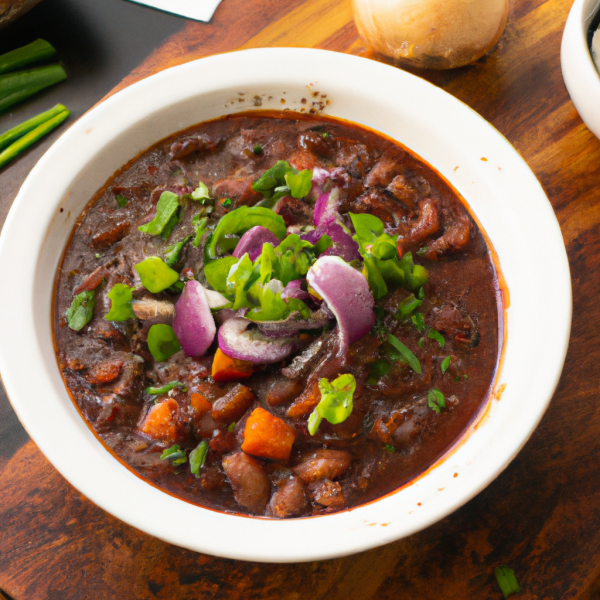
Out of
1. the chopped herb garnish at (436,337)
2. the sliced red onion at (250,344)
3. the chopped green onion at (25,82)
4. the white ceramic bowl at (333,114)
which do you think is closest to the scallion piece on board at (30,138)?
the chopped green onion at (25,82)

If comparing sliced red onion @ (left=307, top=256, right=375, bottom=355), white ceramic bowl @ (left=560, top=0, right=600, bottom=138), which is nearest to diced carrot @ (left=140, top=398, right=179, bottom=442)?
sliced red onion @ (left=307, top=256, right=375, bottom=355)

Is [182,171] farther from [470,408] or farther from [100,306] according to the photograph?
[470,408]

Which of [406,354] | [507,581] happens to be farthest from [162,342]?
[507,581]

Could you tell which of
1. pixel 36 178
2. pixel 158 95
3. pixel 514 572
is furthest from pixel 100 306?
pixel 514 572

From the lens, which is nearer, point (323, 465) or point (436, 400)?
point (323, 465)

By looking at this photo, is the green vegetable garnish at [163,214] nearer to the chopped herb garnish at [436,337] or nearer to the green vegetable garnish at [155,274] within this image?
the green vegetable garnish at [155,274]

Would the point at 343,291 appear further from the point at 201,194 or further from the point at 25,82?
the point at 25,82

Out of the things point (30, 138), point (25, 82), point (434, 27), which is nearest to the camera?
point (434, 27)
